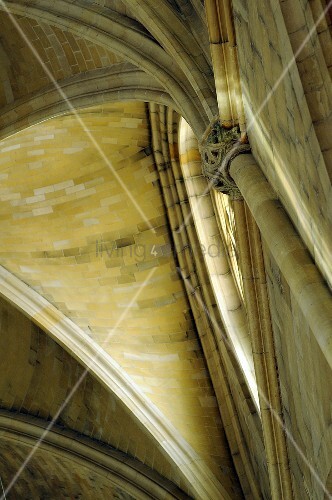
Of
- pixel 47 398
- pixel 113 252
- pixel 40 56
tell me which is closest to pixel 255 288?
pixel 40 56

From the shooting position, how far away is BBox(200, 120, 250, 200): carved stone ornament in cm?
572

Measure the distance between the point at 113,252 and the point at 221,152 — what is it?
393 centimetres

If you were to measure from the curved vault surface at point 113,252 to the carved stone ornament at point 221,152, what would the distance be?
2917 mm

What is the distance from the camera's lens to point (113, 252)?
957 centimetres

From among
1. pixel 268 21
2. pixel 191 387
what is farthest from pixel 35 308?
pixel 268 21

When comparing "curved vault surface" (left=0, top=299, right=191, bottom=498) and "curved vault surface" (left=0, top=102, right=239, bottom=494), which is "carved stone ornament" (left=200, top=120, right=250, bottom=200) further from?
"curved vault surface" (left=0, top=299, right=191, bottom=498)

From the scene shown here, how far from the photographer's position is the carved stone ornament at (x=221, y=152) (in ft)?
18.8

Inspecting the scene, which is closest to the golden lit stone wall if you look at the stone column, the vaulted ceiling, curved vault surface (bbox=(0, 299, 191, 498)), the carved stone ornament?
curved vault surface (bbox=(0, 299, 191, 498))

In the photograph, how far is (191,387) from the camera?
30.7 feet

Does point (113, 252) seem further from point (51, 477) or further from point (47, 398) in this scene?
point (51, 477)

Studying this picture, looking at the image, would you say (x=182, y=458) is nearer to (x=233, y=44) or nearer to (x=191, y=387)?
(x=191, y=387)

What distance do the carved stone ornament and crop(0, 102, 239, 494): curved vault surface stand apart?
292 cm

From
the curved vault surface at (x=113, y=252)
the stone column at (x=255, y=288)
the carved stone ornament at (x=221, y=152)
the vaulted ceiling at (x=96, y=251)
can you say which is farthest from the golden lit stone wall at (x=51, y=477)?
the carved stone ornament at (x=221, y=152)

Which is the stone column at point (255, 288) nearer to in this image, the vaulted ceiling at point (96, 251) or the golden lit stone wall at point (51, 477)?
the vaulted ceiling at point (96, 251)
